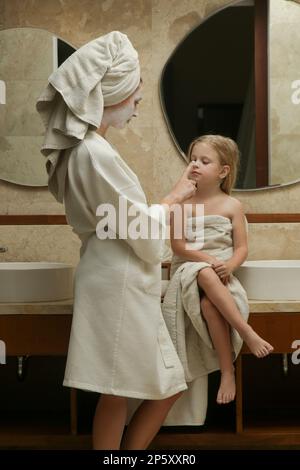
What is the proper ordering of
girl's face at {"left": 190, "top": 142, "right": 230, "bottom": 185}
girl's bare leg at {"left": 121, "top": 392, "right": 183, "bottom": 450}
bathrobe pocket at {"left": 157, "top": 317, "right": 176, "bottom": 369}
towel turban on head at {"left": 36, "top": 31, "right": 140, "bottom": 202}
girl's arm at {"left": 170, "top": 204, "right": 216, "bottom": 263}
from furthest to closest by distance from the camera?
1. girl's face at {"left": 190, "top": 142, "right": 230, "bottom": 185}
2. girl's arm at {"left": 170, "top": 204, "right": 216, "bottom": 263}
3. girl's bare leg at {"left": 121, "top": 392, "right": 183, "bottom": 450}
4. bathrobe pocket at {"left": 157, "top": 317, "right": 176, "bottom": 369}
5. towel turban on head at {"left": 36, "top": 31, "right": 140, "bottom": 202}

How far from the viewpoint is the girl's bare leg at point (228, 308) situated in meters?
2.37

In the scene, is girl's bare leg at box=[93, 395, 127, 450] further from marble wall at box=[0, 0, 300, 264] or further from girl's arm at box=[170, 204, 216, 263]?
marble wall at box=[0, 0, 300, 264]

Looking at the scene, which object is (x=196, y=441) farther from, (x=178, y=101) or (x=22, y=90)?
(x=22, y=90)

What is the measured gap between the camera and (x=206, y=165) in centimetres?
266

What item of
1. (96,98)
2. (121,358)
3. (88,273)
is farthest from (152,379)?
(96,98)

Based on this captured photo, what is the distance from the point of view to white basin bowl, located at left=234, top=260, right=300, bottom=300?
2.55 metres

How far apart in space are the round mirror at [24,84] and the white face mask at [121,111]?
0.94 meters

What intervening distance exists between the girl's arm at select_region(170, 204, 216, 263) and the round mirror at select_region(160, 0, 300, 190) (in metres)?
0.58

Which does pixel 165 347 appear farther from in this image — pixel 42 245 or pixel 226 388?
pixel 42 245

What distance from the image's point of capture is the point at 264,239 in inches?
122

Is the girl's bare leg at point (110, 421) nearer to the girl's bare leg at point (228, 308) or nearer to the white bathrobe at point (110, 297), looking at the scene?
the white bathrobe at point (110, 297)

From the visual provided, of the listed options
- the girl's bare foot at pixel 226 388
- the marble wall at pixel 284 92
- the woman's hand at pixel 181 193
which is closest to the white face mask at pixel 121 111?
the woman's hand at pixel 181 193

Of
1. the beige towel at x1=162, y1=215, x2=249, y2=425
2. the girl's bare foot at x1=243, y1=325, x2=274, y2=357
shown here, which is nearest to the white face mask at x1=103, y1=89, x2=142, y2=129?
the beige towel at x1=162, y1=215, x2=249, y2=425

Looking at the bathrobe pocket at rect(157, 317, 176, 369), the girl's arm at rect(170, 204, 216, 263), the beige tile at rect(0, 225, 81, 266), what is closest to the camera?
the bathrobe pocket at rect(157, 317, 176, 369)
